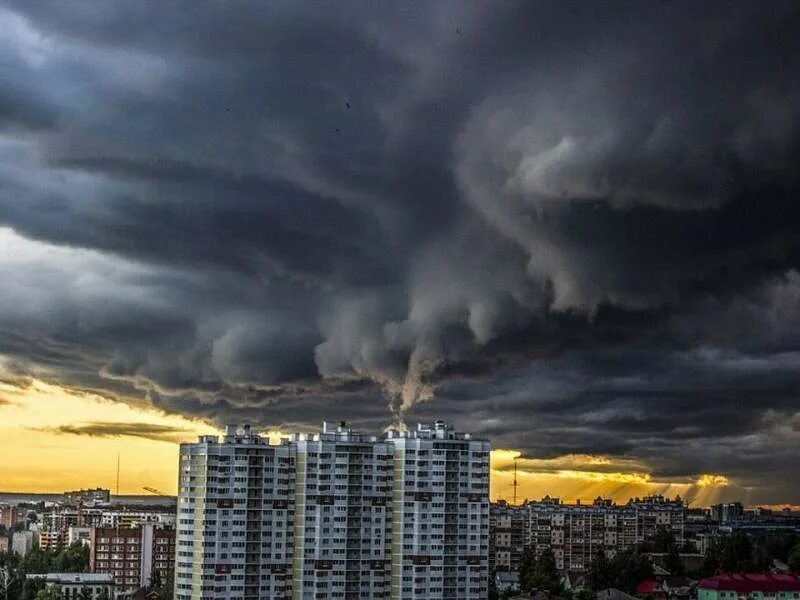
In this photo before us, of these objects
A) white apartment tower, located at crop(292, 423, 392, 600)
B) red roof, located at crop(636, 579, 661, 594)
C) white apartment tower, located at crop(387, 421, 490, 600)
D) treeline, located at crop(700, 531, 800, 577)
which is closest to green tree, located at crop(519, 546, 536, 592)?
red roof, located at crop(636, 579, 661, 594)

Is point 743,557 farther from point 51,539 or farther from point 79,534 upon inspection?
point 51,539

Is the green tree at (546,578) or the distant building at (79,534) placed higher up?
the distant building at (79,534)

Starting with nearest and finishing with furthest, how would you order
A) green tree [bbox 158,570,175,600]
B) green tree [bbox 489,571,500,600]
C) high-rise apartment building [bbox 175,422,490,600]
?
high-rise apartment building [bbox 175,422,490,600]
green tree [bbox 158,570,175,600]
green tree [bbox 489,571,500,600]

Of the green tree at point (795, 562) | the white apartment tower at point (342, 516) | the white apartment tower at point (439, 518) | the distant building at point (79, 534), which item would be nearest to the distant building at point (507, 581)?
the green tree at point (795, 562)

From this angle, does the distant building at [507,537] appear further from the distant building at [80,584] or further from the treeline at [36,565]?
the distant building at [80,584]

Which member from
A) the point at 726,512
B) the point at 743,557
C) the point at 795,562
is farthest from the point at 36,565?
the point at 726,512

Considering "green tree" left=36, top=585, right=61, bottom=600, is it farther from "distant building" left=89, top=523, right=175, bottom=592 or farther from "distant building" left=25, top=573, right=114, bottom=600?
"distant building" left=89, top=523, right=175, bottom=592

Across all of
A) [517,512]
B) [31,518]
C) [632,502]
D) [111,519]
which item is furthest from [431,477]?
[31,518]
